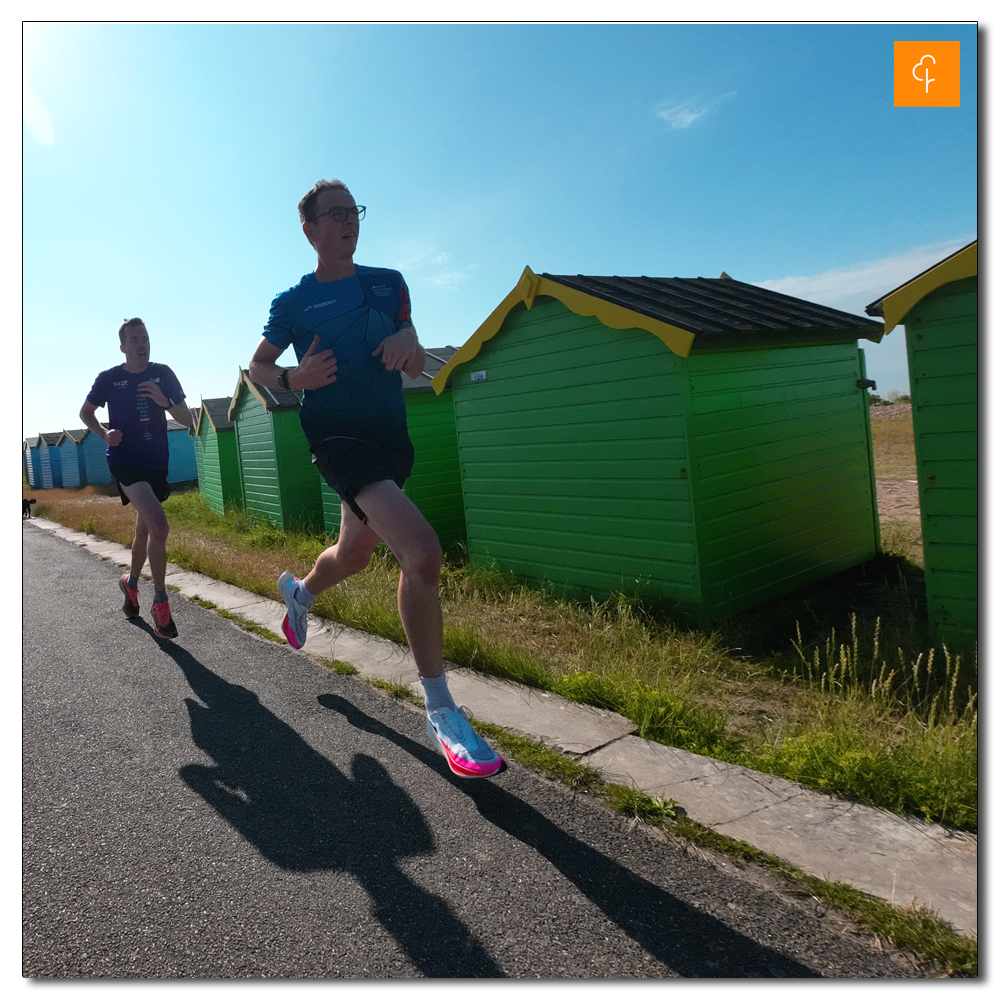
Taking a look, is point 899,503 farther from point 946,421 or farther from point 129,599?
point 129,599

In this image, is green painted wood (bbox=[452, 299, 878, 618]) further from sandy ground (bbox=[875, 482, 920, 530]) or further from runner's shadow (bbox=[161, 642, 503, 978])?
runner's shadow (bbox=[161, 642, 503, 978])

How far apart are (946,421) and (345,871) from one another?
3.98 meters

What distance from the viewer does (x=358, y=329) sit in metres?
2.70

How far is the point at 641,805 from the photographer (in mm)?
2408

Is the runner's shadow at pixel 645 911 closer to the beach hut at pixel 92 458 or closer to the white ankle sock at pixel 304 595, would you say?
the white ankle sock at pixel 304 595

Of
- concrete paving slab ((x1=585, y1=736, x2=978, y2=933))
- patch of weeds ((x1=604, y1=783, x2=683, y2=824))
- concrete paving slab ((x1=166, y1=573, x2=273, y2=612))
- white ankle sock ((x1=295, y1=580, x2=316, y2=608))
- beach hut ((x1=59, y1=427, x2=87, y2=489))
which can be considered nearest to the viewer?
concrete paving slab ((x1=585, y1=736, x2=978, y2=933))

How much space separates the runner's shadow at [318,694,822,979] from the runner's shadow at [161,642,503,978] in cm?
31

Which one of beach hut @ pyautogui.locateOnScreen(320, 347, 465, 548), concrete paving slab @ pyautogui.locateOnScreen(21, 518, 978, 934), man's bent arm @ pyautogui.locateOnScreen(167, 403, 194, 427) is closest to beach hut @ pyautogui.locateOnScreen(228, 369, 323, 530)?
beach hut @ pyautogui.locateOnScreen(320, 347, 465, 548)

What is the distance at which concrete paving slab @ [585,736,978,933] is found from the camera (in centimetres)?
190

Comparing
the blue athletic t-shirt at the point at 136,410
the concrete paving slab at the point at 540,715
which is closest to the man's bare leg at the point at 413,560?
the concrete paving slab at the point at 540,715

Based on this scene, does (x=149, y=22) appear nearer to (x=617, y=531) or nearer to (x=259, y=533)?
(x=617, y=531)

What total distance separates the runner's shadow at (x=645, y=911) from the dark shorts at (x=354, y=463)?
3.81 feet

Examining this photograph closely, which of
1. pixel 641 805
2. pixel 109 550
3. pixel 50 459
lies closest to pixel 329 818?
pixel 641 805

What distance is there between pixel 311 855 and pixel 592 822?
870 millimetres
